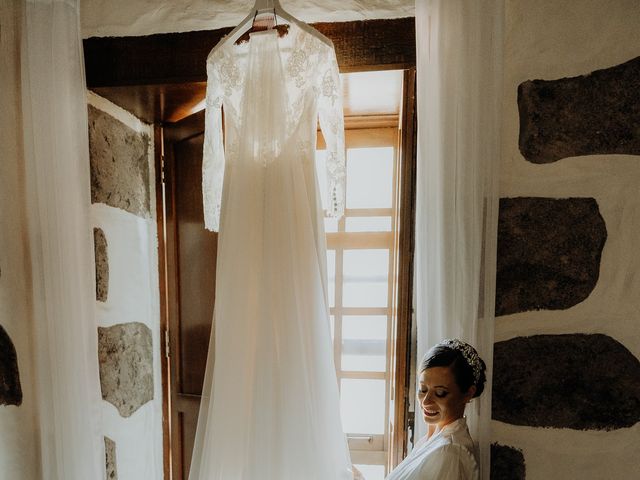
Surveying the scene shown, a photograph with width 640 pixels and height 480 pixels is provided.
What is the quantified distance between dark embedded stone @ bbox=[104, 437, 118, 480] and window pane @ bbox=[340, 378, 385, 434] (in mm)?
887

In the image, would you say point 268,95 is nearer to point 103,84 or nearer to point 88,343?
point 103,84

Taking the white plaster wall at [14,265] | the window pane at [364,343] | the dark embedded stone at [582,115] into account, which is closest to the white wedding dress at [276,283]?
the dark embedded stone at [582,115]

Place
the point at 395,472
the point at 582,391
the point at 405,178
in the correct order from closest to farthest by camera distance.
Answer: the point at 395,472
the point at 582,391
the point at 405,178

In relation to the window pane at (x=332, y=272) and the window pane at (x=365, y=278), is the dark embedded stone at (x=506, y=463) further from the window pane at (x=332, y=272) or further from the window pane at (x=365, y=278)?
the window pane at (x=332, y=272)

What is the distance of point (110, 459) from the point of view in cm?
136

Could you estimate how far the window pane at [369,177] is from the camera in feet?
5.55

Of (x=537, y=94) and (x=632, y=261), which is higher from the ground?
(x=537, y=94)

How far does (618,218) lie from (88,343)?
147 cm

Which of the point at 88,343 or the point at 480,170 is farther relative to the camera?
the point at 88,343

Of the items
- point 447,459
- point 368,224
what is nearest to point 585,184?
point 447,459

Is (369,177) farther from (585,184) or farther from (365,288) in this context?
(585,184)

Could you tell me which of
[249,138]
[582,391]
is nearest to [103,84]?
[249,138]

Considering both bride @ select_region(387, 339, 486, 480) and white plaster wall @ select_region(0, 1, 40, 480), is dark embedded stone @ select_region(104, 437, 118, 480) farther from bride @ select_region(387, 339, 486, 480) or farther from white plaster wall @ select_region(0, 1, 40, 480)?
bride @ select_region(387, 339, 486, 480)

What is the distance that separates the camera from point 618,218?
1.01 m
